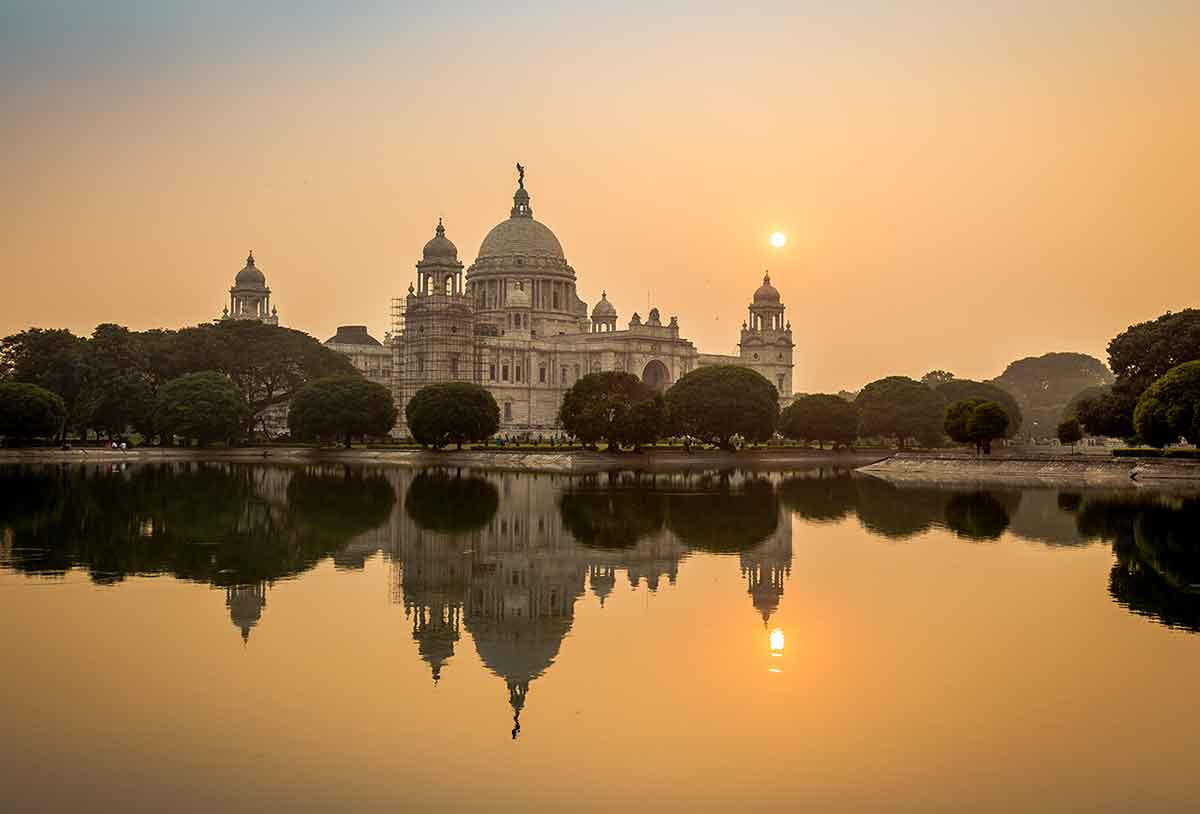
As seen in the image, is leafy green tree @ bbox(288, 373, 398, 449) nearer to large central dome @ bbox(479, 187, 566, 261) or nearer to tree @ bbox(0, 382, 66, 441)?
tree @ bbox(0, 382, 66, 441)

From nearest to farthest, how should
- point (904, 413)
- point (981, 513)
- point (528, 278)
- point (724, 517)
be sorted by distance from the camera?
point (724, 517)
point (981, 513)
point (904, 413)
point (528, 278)

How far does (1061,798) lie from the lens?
11.6 m

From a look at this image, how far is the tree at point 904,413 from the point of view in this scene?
97.9 m

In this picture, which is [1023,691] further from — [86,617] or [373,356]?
[373,356]

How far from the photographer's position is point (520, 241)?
137m

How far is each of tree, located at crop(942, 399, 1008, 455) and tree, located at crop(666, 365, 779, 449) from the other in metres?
12.7

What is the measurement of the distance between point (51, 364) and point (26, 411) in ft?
31.2

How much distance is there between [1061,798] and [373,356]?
120 meters

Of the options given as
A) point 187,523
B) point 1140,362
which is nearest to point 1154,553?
point 187,523

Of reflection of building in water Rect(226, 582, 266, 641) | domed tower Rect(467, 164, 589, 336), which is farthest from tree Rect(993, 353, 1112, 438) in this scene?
reflection of building in water Rect(226, 582, 266, 641)

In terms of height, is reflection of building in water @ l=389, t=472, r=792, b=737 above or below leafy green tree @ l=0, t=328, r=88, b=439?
below

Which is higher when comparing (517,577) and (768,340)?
(768,340)

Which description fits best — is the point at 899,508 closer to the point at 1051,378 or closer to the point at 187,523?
the point at 187,523

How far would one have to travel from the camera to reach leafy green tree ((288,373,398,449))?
82250 mm
